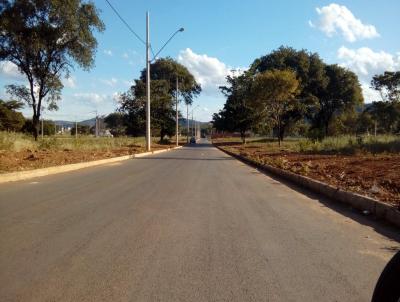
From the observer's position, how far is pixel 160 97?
7500 centimetres

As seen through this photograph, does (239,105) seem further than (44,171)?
Yes

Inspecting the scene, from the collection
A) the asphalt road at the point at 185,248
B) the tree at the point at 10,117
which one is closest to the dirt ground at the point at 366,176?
the asphalt road at the point at 185,248

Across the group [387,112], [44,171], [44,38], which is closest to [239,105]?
[387,112]

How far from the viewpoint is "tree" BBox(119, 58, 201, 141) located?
2655 inches

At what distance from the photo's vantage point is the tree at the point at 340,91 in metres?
74.6

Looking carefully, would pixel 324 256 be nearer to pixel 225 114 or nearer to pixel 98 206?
pixel 98 206

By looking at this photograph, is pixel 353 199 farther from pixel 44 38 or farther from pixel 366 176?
pixel 44 38

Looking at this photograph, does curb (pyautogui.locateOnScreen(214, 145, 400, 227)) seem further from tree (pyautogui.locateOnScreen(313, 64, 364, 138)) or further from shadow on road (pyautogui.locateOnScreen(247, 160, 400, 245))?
tree (pyautogui.locateOnScreen(313, 64, 364, 138))

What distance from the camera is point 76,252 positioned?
664 centimetres

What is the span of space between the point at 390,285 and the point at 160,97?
237 feet

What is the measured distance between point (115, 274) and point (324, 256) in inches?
109

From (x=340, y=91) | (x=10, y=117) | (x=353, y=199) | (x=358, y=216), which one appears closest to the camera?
(x=358, y=216)

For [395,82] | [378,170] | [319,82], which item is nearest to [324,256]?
[378,170]

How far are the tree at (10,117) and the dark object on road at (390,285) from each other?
7657 cm
